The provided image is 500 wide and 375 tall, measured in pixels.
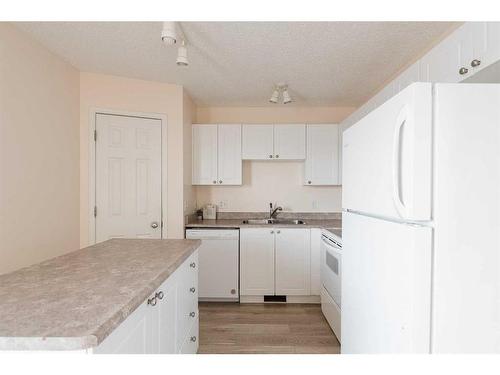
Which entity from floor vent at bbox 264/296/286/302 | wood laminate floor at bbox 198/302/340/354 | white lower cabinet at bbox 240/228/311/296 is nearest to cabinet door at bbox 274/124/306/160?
white lower cabinet at bbox 240/228/311/296

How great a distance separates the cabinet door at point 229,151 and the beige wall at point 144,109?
57 cm

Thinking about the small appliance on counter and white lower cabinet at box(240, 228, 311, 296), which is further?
the small appliance on counter

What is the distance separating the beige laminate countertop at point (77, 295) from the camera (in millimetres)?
693

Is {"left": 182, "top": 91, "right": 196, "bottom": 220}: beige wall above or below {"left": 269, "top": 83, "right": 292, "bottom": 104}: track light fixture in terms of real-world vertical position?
below

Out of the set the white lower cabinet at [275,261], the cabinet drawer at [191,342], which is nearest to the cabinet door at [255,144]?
the white lower cabinet at [275,261]

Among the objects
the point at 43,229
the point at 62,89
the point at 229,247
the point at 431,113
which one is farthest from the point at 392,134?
the point at 62,89

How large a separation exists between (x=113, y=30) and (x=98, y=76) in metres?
0.95

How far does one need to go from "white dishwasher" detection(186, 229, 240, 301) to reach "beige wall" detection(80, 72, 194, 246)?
0.34 meters

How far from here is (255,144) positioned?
3363 millimetres

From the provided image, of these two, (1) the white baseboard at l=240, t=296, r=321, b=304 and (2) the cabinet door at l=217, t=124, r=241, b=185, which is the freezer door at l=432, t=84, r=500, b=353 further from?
(2) the cabinet door at l=217, t=124, r=241, b=185

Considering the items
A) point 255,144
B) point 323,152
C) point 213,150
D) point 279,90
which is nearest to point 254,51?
point 279,90

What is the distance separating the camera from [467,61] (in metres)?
1.29

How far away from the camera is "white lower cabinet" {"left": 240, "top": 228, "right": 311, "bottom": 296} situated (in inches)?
119

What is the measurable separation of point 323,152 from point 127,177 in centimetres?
228
